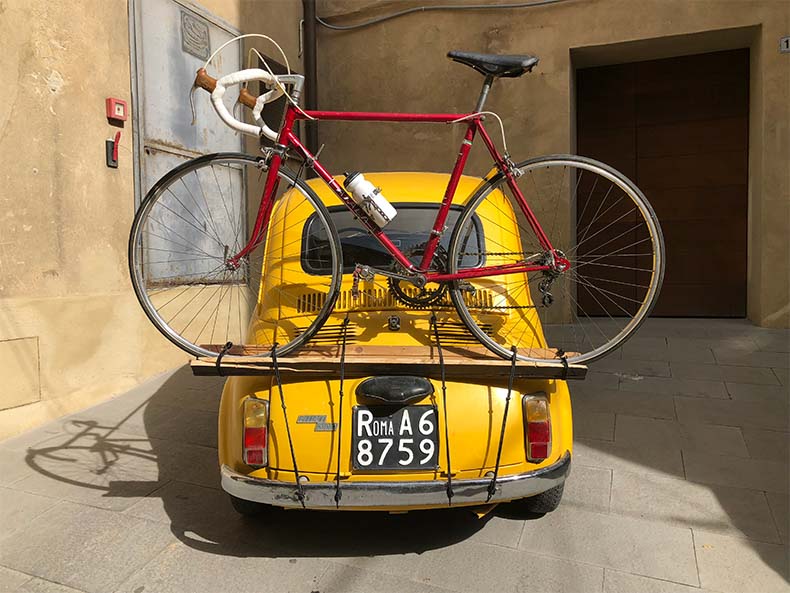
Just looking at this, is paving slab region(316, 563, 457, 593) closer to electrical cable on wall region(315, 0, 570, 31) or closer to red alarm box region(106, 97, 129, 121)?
red alarm box region(106, 97, 129, 121)

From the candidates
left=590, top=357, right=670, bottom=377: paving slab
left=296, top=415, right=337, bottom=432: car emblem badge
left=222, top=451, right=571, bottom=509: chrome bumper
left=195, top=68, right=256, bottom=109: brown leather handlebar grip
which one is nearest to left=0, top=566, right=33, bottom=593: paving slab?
left=222, top=451, right=571, bottom=509: chrome bumper

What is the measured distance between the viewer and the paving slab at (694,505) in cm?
267

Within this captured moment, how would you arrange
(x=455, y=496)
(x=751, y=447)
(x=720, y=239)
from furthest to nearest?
1. (x=720, y=239)
2. (x=751, y=447)
3. (x=455, y=496)

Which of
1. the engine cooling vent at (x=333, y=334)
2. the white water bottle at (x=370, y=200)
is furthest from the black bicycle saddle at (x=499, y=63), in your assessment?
the engine cooling vent at (x=333, y=334)

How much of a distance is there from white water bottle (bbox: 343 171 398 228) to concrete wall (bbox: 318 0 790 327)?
4.82 m

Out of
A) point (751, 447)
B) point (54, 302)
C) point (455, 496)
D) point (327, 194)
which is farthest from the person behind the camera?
point (54, 302)

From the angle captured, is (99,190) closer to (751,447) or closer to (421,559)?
(421,559)

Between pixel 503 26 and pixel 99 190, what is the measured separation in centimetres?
578

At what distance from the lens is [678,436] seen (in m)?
3.78

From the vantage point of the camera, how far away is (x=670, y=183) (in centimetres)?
804

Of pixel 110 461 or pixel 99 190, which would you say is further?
pixel 99 190

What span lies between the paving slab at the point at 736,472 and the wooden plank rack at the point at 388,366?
1569 mm

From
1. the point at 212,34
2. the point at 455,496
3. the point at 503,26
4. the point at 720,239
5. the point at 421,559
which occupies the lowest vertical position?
the point at 421,559

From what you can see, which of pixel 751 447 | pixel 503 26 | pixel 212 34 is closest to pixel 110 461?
pixel 751 447
